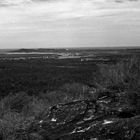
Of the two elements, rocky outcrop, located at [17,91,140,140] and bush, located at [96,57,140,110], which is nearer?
rocky outcrop, located at [17,91,140,140]

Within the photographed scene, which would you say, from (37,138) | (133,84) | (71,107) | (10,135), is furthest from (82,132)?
(133,84)

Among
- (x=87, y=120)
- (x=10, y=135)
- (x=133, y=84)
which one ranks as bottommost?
(x=10, y=135)

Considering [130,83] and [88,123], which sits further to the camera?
[130,83]

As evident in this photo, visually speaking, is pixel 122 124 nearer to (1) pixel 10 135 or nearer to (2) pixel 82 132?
(2) pixel 82 132

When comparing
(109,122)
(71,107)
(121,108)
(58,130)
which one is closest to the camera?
(109,122)

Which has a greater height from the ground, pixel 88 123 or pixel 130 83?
pixel 130 83

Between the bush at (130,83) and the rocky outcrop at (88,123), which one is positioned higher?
the bush at (130,83)

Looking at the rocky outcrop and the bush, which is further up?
the bush

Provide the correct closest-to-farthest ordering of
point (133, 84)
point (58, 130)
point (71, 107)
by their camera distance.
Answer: point (58, 130) < point (71, 107) < point (133, 84)

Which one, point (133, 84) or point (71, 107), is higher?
point (133, 84)

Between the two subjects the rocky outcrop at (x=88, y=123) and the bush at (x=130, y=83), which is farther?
the bush at (x=130, y=83)

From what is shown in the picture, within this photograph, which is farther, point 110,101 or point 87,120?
point 110,101
